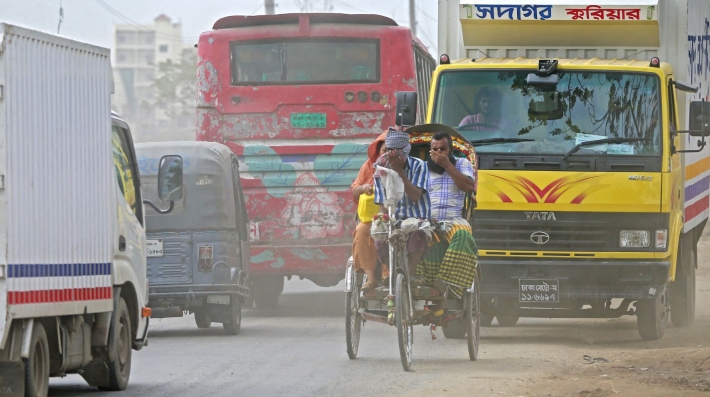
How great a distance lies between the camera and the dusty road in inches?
381

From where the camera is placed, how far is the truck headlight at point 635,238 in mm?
13180

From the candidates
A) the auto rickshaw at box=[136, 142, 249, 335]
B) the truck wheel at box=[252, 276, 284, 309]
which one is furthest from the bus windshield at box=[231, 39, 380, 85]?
the truck wheel at box=[252, 276, 284, 309]

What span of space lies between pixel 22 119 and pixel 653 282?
23.6 ft

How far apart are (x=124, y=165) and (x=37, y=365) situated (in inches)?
98.3

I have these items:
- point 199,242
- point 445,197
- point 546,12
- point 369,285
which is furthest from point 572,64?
point 199,242

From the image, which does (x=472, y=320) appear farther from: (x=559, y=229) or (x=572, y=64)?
(x=572, y=64)

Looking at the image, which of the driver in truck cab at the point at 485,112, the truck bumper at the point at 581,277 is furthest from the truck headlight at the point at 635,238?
the driver in truck cab at the point at 485,112

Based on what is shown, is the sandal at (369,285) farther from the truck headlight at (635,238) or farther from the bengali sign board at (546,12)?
the bengali sign board at (546,12)

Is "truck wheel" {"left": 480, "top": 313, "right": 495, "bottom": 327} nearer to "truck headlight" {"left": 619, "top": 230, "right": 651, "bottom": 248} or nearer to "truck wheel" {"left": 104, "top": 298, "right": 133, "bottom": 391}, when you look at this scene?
"truck headlight" {"left": 619, "top": 230, "right": 651, "bottom": 248}

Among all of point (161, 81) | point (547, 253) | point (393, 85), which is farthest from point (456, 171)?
point (161, 81)

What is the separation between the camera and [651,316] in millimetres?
13594

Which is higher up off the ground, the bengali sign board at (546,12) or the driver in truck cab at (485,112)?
the bengali sign board at (546,12)

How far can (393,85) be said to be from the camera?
17125 millimetres

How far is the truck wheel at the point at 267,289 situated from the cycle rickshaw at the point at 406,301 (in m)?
7.13
